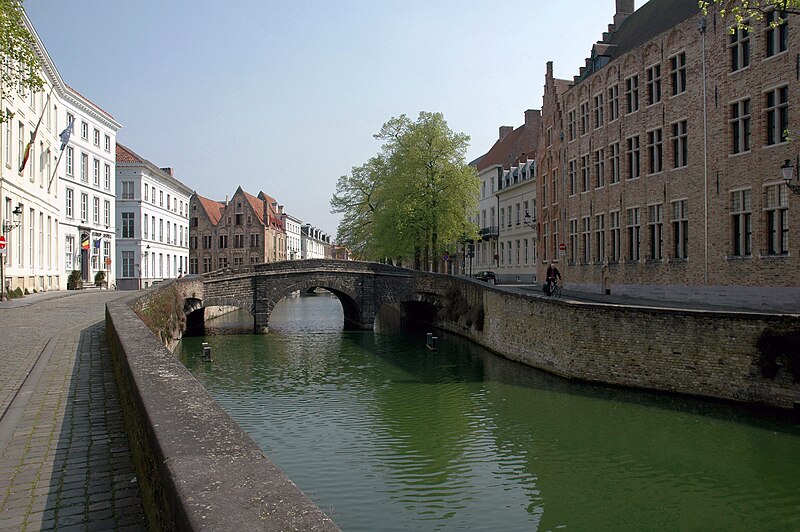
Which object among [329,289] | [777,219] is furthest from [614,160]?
[329,289]

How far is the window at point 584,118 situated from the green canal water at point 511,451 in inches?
537

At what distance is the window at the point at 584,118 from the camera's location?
3081cm

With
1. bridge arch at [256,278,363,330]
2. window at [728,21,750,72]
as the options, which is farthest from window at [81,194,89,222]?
window at [728,21,750,72]

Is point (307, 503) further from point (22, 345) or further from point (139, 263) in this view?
point (139, 263)

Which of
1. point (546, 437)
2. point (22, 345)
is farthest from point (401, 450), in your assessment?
point (22, 345)

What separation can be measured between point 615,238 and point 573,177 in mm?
5098

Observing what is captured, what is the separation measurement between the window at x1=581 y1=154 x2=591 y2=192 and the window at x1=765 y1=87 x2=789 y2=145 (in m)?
11.2

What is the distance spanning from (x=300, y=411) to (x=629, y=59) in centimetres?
1888

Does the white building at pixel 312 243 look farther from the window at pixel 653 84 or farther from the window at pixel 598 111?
→ the window at pixel 653 84

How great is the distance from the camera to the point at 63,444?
558 cm

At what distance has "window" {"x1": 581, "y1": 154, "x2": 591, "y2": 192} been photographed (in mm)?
30797

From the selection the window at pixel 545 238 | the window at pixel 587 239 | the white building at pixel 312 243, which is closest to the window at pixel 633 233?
the window at pixel 587 239

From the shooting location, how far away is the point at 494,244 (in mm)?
51469

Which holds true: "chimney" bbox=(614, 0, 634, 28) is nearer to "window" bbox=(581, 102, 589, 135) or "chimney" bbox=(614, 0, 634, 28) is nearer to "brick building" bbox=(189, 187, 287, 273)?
"window" bbox=(581, 102, 589, 135)
